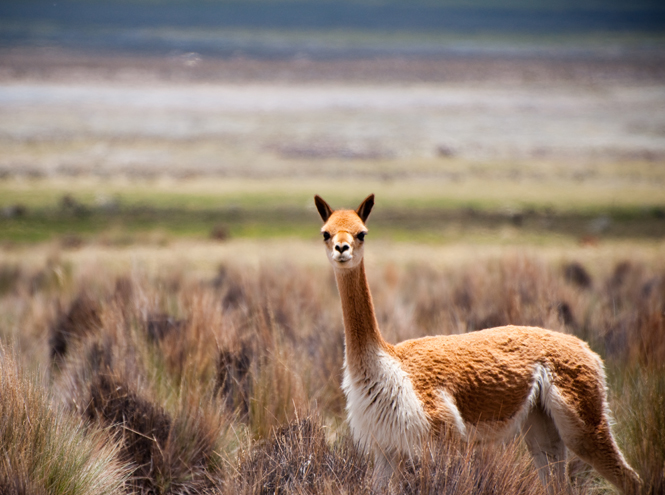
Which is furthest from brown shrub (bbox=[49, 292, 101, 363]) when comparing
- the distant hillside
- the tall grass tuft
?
the distant hillside

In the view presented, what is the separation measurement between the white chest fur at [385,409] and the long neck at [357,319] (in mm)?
55

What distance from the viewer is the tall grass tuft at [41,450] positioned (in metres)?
2.98

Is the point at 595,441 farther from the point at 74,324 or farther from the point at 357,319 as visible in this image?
the point at 74,324

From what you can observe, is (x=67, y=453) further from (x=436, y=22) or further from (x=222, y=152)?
(x=436, y=22)

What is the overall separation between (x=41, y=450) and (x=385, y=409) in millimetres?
Result: 1627

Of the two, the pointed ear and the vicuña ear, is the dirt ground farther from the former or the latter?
the pointed ear

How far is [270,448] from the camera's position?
3254mm

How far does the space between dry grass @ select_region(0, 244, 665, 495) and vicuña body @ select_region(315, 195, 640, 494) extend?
0.53 ft

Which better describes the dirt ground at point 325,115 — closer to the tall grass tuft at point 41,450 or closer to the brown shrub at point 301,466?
the tall grass tuft at point 41,450

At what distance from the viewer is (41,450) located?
10.5 ft

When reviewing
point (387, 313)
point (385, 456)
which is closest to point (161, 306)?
point (387, 313)

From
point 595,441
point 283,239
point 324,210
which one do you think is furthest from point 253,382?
point 283,239

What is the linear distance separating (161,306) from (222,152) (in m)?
29.2

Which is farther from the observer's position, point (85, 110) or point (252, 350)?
point (85, 110)
